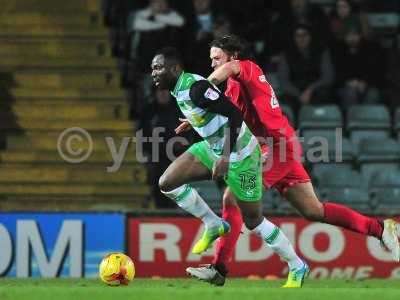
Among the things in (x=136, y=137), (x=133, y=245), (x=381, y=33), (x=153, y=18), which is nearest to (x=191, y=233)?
(x=133, y=245)

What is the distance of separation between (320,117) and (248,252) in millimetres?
2269

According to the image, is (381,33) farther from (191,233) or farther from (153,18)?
(191,233)

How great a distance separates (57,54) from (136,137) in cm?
183

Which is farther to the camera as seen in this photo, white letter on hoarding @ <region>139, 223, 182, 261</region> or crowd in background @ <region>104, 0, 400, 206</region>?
crowd in background @ <region>104, 0, 400, 206</region>

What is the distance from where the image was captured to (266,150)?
34.9ft

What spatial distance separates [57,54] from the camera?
15914 mm

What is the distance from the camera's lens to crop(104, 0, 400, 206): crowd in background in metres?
15.2

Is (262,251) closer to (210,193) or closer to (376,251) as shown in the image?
(210,193)

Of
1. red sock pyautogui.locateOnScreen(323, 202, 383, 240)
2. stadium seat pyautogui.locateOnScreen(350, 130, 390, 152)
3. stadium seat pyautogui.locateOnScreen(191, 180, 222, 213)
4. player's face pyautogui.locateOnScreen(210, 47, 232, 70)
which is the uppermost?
player's face pyautogui.locateOnScreen(210, 47, 232, 70)

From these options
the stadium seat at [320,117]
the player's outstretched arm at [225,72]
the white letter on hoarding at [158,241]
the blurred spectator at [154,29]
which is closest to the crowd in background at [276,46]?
the blurred spectator at [154,29]

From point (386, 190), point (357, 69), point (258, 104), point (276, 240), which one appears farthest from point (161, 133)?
point (276, 240)

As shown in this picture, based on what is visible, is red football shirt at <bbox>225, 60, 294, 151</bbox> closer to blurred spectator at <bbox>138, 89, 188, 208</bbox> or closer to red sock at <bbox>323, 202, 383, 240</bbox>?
red sock at <bbox>323, 202, 383, 240</bbox>

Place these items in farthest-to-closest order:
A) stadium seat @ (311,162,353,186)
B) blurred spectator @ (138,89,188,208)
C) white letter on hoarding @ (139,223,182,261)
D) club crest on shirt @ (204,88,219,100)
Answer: stadium seat @ (311,162,353,186), blurred spectator @ (138,89,188,208), white letter on hoarding @ (139,223,182,261), club crest on shirt @ (204,88,219,100)

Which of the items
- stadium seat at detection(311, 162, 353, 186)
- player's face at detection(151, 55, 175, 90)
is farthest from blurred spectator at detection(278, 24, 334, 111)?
player's face at detection(151, 55, 175, 90)
